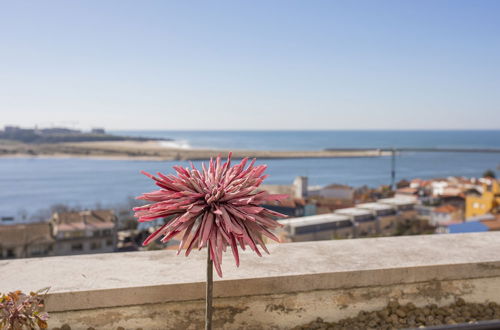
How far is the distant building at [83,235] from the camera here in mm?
15094

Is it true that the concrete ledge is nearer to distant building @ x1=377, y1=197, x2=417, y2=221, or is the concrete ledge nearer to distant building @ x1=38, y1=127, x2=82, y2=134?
distant building @ x1=377, y1=197, x2=417, y2=221

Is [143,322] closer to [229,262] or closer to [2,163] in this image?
[229,262]

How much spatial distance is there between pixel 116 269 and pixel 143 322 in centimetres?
21

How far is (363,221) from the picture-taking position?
16703mm

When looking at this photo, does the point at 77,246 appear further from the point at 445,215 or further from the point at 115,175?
the point at 115,175

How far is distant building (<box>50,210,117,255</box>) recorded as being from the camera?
15.1 meters

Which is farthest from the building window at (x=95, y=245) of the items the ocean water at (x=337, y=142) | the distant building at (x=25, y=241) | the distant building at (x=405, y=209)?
the ocean water at (x=337, y=142)

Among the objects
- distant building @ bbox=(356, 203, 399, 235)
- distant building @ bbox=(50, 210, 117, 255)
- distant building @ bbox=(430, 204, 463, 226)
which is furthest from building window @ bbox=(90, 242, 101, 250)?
distant building @ bbox=(430, 204, 463, 226)

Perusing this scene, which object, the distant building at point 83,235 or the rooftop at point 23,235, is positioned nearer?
the rooftop at point 23,235

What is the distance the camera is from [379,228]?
56.3 feet

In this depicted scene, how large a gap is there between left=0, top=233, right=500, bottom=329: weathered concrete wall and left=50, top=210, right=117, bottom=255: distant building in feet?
46.3

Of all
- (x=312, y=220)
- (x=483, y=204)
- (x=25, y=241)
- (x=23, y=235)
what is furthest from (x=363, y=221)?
(x=23, y=235)

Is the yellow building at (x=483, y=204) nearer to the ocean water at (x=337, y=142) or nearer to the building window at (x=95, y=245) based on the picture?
the building window at (x=95, y=245)

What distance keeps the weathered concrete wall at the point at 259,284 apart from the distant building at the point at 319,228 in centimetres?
1110
